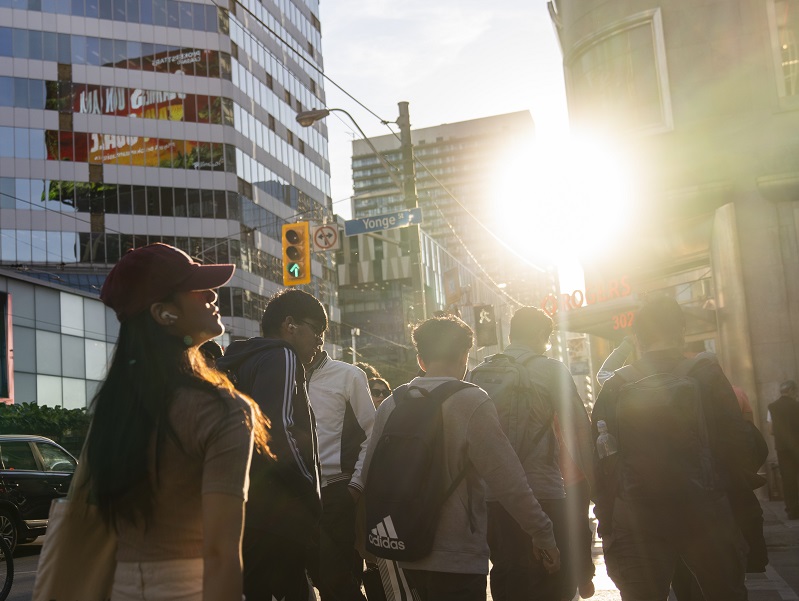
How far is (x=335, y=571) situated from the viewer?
5676 mm

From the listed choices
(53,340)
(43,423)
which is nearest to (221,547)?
(43,423)

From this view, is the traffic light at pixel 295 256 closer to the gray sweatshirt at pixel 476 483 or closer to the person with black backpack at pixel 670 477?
the person with black backpack at pixel 670 477

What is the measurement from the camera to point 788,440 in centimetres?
1288

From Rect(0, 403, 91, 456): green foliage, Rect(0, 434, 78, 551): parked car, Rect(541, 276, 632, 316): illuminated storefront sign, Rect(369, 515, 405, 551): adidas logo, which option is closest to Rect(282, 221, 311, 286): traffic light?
Rect(0, 434, 78, 551): parked car

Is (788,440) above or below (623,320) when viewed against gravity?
below

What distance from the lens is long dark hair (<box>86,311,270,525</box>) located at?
95.0 inches

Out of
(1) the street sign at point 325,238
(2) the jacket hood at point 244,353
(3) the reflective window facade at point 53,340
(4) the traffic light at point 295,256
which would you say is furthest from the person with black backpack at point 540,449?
(3) the reflective window facade at point 53,340

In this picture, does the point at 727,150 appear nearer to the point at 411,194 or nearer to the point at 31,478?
the point at 411,194

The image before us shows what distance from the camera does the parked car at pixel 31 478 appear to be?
13.9 m

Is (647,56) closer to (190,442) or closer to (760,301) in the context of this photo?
(760,301)

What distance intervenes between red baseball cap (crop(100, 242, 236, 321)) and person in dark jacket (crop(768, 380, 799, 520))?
461 inches

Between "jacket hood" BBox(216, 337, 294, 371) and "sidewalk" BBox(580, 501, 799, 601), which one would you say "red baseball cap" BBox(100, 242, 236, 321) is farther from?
"sidewalk" BBox(580, 501, 799, 601)

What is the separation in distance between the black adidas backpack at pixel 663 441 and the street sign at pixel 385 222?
13669 mm

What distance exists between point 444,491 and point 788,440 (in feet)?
33.2
